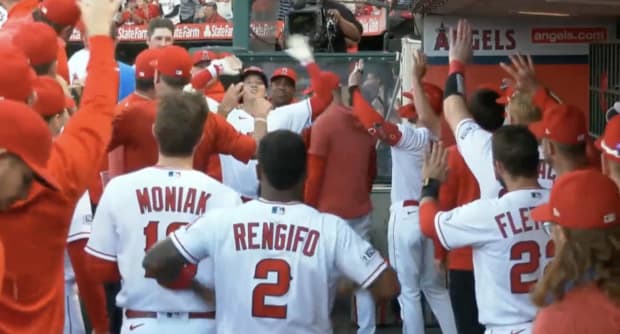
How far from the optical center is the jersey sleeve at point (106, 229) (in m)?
4.76

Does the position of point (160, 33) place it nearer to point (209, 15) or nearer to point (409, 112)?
point (409, 112)

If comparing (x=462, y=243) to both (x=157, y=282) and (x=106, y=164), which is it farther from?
(x=106, y=164)

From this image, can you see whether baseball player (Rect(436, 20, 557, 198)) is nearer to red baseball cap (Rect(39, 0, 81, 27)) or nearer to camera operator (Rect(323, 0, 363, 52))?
red baseball cap (Rect(39, 0, 81, 27))

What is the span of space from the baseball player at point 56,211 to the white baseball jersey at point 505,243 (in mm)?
1515

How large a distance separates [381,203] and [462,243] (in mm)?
5160

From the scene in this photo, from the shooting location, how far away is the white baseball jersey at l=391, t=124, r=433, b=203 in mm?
7875

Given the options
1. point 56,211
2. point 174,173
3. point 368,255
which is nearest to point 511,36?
point 174,173

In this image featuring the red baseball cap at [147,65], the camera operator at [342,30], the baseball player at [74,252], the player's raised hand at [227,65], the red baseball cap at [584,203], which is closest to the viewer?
the red baseball cap at [584,203]

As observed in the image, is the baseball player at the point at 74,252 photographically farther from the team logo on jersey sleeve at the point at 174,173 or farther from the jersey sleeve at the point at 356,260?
the jersey sleeve at the point at 356,260

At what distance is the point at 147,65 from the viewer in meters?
6.30

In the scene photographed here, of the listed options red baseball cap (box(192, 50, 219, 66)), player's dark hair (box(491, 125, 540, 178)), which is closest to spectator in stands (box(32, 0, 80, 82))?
player's dark hair (box(491, 125, 540, 178))

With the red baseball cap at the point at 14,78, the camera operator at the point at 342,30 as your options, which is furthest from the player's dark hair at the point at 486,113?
the camera operator at the point at 342,30

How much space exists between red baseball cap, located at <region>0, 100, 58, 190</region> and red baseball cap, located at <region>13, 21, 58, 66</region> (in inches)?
68.8

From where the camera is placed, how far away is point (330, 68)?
10.3 metres
